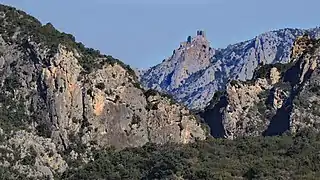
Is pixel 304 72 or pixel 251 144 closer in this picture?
pixel 251 144

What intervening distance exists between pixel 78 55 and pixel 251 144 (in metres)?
32.6

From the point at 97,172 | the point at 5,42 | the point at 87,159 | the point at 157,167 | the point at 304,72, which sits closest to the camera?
the point at 157,167

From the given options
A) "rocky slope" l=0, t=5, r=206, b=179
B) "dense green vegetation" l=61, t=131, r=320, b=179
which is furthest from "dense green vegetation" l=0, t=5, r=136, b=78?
"dense green vegetation" l=61, t=131, r=320, b=179

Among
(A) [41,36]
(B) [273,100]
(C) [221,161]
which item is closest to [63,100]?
(A) [41,36]

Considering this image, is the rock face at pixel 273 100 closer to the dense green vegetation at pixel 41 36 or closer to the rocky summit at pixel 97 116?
the rocky summit at pixel 97 116

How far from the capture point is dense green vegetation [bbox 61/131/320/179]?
2751 inches

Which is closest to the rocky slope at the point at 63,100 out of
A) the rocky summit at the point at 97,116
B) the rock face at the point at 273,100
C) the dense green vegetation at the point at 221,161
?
the rocky summit at the point at 97,116

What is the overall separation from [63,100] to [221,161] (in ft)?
111

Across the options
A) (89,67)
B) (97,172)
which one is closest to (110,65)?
(89,67)

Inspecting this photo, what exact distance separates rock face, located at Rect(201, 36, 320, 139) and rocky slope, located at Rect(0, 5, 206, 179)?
17.3 meters

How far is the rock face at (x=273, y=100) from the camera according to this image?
393ft

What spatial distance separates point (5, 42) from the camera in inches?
4284

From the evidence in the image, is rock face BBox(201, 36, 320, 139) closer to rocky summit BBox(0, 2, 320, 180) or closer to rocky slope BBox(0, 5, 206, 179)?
rocky summit BBox(0, 2, 320, 180)

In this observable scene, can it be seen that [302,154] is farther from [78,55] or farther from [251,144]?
[78,55]
